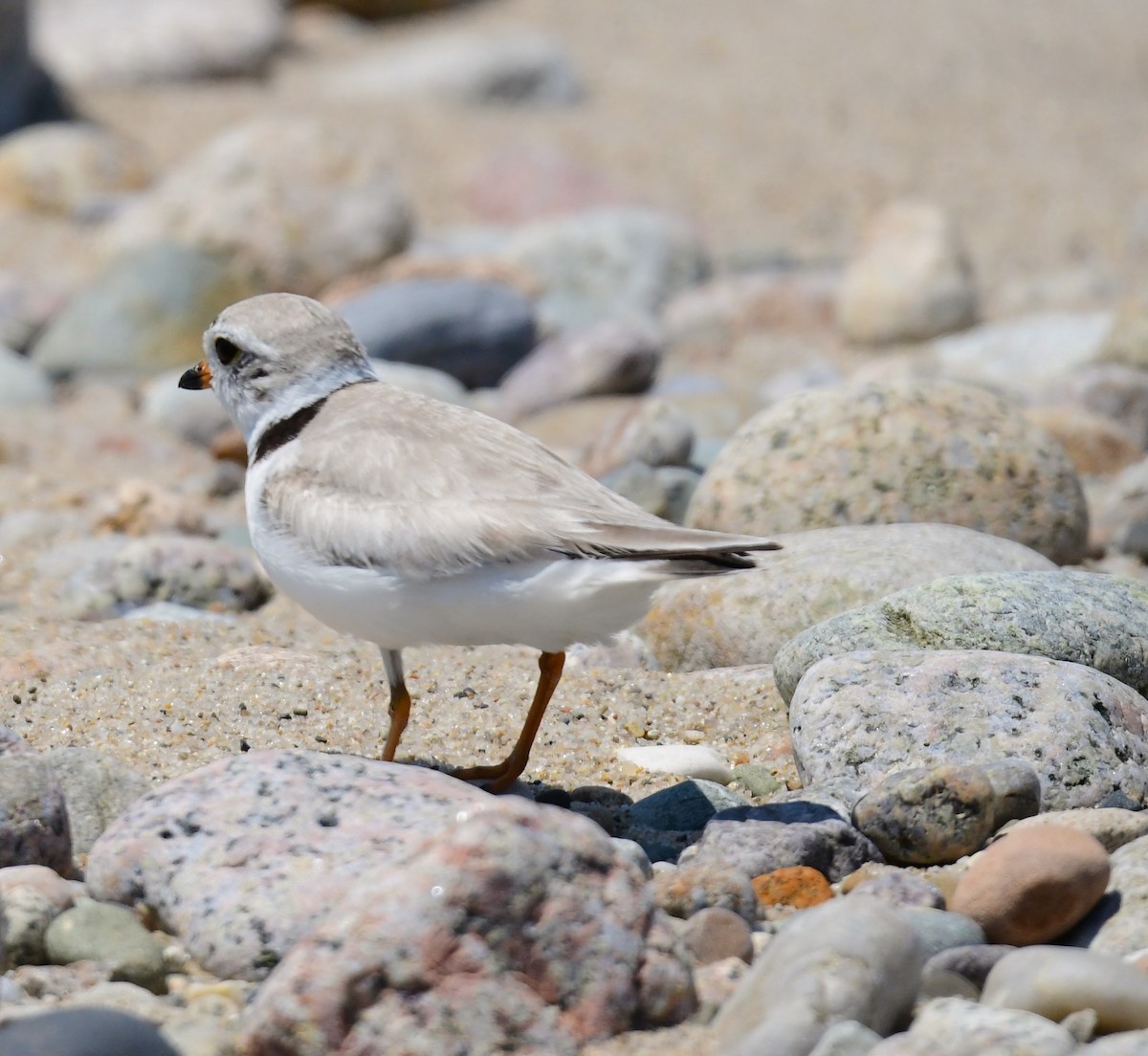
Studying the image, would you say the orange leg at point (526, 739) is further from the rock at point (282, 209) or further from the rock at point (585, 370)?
the rock at point (282, 209)

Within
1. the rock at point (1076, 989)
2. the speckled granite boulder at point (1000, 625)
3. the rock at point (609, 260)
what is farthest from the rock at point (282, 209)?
the rock at point (1076, 989)

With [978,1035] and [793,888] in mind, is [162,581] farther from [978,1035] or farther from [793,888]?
[978,1035]

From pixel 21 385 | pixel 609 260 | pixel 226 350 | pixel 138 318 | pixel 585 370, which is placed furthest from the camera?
pixel 609 260

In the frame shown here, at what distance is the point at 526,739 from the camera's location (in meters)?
4.22

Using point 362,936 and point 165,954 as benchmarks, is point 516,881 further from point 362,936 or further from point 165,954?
point 165,954

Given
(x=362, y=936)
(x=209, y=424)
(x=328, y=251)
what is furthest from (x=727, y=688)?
(x=328, y=251)

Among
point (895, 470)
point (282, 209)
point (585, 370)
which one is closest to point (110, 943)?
point (895, 470)

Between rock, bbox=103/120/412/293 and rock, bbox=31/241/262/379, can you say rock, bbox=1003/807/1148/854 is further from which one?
rock, bbox=103/120/412/293

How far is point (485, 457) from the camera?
4.04 m

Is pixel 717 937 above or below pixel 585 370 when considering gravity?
above

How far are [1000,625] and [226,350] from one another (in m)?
2.42

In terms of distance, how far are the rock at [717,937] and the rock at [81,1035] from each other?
1.15 m

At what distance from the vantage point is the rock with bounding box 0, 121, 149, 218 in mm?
13117

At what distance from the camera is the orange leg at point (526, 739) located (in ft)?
13.8
